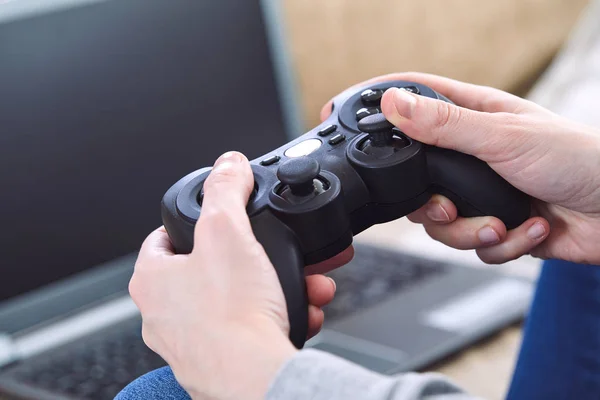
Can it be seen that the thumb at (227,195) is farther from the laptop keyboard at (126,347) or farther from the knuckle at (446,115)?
the laptop keyboard at (126,347)

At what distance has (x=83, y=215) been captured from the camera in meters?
0.90

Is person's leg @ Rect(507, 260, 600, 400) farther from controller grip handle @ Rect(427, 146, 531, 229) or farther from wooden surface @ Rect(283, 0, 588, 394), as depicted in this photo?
wooden surface @ Rect(283, 0, 588, 394)

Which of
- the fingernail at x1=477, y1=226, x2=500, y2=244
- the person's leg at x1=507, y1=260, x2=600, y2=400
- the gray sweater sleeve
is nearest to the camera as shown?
the gray sweater sleeve

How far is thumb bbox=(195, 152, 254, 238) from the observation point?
1.49 ft

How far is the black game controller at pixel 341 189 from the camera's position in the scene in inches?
18.9

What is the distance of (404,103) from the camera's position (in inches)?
21.6

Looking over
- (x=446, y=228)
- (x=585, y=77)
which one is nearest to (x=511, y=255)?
(x=446, y=228)

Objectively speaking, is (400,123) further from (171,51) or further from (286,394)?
(171,51)

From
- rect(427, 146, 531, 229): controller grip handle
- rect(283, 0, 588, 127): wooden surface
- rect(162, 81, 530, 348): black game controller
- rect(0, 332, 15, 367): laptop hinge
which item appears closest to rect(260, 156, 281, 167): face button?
rect(162, 81, 530, 348): black game controller

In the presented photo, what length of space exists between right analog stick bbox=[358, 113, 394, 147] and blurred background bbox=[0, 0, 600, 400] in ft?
1.10

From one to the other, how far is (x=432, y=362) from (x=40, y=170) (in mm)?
441

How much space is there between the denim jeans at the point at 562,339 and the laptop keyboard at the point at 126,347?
0.24 m

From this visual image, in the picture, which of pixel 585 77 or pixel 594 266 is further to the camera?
pixel 585 77

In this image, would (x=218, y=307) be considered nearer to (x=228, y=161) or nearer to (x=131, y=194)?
(x=228, y=161)
